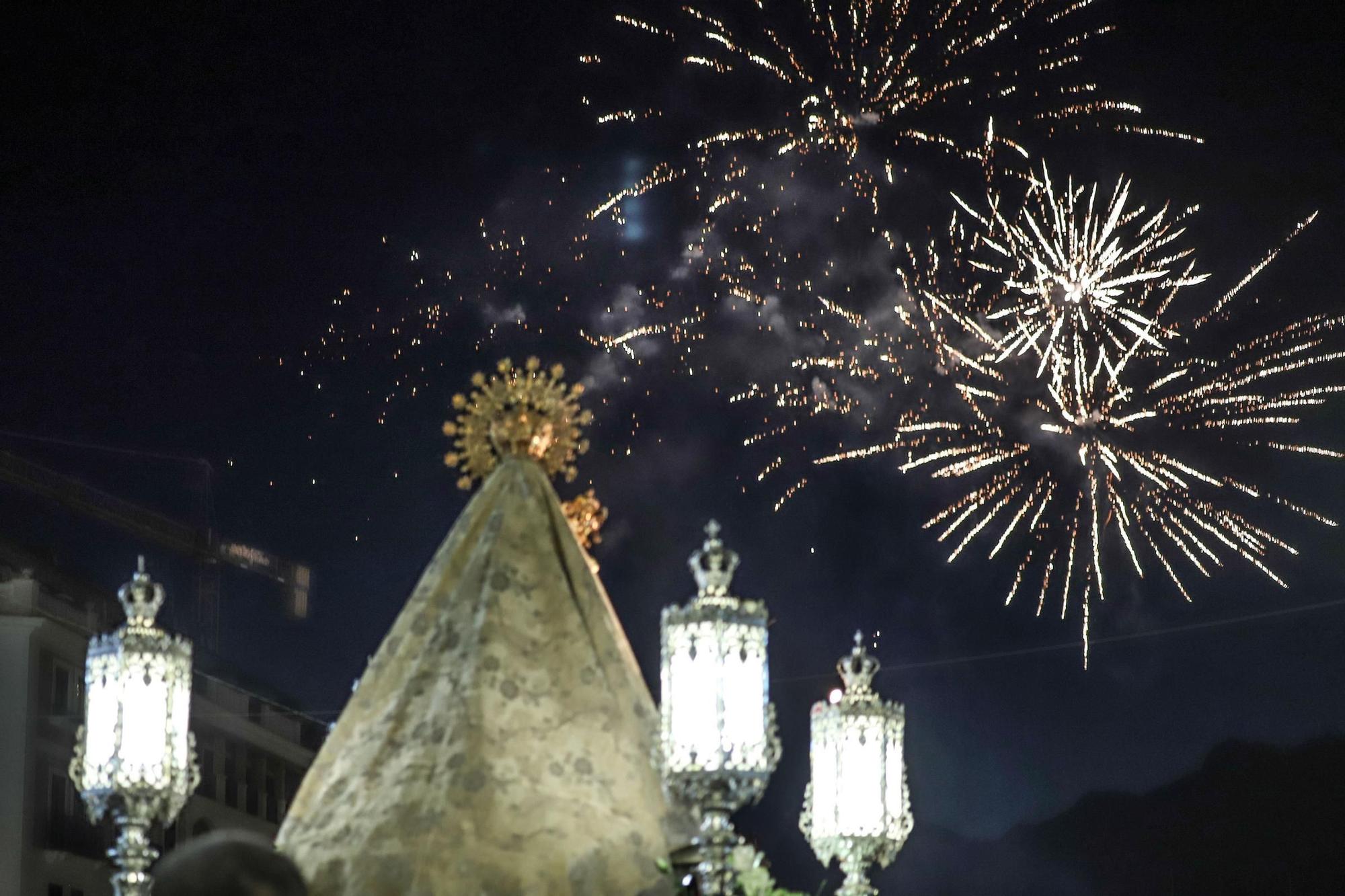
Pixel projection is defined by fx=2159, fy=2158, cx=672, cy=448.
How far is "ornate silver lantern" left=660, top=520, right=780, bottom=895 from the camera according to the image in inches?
420

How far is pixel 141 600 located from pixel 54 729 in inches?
1082

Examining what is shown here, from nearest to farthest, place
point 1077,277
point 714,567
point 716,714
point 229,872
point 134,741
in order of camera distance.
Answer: point 229,872, point 716,714, point 714,567, point 134,741, point 1077,277

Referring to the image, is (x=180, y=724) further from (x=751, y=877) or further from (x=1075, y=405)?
(x=1075, y=405)

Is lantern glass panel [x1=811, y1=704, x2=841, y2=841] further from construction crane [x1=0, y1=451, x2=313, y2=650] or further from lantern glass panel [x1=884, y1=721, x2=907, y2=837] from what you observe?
construction crane [x1=0, y1=451, x2=313, y2=650]

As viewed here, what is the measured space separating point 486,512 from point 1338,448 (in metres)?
24.2

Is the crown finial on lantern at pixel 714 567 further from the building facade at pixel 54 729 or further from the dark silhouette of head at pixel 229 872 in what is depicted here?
the building facade at pixel 54 729

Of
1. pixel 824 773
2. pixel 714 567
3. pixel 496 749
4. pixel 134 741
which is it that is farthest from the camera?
pixel 824 773

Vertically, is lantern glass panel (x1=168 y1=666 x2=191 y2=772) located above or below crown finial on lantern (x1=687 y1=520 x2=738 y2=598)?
below

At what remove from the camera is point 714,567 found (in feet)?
36.8

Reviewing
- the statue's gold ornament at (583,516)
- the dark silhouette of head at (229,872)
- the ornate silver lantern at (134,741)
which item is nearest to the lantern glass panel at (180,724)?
the ornate silver lantern at (134,741)

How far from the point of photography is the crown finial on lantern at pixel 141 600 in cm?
1313

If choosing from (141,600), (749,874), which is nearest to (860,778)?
(749,874)

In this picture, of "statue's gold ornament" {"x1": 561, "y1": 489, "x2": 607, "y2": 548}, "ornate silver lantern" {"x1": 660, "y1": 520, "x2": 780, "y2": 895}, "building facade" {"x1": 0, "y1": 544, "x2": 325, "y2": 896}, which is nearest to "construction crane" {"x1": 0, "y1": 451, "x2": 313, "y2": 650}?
"building facade" {"x1": 0, "y1": 544, "x2": 325, "y2": 896}

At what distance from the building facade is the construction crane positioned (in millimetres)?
2904
